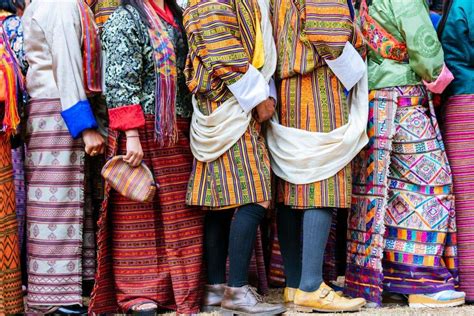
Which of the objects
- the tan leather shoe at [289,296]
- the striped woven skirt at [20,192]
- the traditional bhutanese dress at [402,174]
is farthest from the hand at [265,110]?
the striped woven skirt at [20,192]

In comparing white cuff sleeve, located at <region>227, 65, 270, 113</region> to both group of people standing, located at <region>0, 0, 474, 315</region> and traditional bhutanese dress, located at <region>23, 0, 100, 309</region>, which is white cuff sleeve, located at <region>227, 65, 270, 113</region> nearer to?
group of people standing, located at <region>0, 0, 474, 315</region>

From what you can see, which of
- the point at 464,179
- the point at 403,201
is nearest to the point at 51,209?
the point at 403,201

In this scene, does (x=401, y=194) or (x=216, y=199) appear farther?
(x=401, y=194)

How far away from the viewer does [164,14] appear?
4691 millimetres

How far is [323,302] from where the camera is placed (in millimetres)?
4512

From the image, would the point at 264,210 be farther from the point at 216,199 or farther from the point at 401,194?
the point at 401,194

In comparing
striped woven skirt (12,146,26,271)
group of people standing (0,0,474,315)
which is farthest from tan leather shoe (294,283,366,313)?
A: striped woven skirt (12,146,26,271)

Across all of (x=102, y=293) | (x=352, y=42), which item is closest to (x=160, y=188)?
(x=102, y=293)

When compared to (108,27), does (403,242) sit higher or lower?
lower

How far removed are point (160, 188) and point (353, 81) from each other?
1199 millimetres

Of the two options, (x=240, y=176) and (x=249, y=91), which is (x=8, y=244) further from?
(x=249, y=91)

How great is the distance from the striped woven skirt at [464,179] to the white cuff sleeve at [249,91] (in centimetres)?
122

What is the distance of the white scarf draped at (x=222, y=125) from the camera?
175 inches

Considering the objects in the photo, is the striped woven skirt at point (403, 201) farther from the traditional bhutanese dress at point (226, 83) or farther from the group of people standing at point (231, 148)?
the traditional bhutanese dress at point (226, 83)
